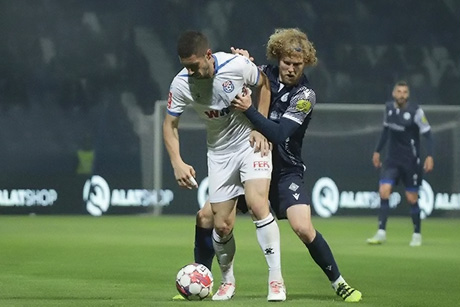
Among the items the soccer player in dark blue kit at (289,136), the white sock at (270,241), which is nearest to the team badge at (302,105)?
the soccer player in dark blue kit at (289,136)

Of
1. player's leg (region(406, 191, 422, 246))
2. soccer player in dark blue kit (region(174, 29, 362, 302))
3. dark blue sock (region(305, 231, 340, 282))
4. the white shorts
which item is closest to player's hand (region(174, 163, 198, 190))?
the white shorts

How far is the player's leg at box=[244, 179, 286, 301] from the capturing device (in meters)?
7.38

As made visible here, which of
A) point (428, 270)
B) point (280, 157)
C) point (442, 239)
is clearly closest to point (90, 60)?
point (442, 239)

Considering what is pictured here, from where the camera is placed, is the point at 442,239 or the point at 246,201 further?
the point at 442,239

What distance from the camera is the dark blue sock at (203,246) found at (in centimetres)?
777

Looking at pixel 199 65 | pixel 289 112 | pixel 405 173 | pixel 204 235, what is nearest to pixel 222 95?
pixel 199 65

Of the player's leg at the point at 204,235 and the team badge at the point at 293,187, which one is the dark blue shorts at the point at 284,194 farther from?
the player's leg at the point at 204,235

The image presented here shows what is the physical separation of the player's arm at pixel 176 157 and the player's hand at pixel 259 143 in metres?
0.41

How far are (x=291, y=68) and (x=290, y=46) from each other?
15 centimetres

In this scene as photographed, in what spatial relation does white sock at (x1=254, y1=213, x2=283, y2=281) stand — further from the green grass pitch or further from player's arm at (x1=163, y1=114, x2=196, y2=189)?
player's arm at (x1=163, y1=114, x2=196, y2=189)

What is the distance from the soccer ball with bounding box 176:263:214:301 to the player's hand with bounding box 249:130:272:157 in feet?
2.66

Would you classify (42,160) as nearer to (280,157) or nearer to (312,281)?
(312,281)

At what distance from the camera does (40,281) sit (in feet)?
29.8

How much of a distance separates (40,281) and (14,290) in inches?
31.2
